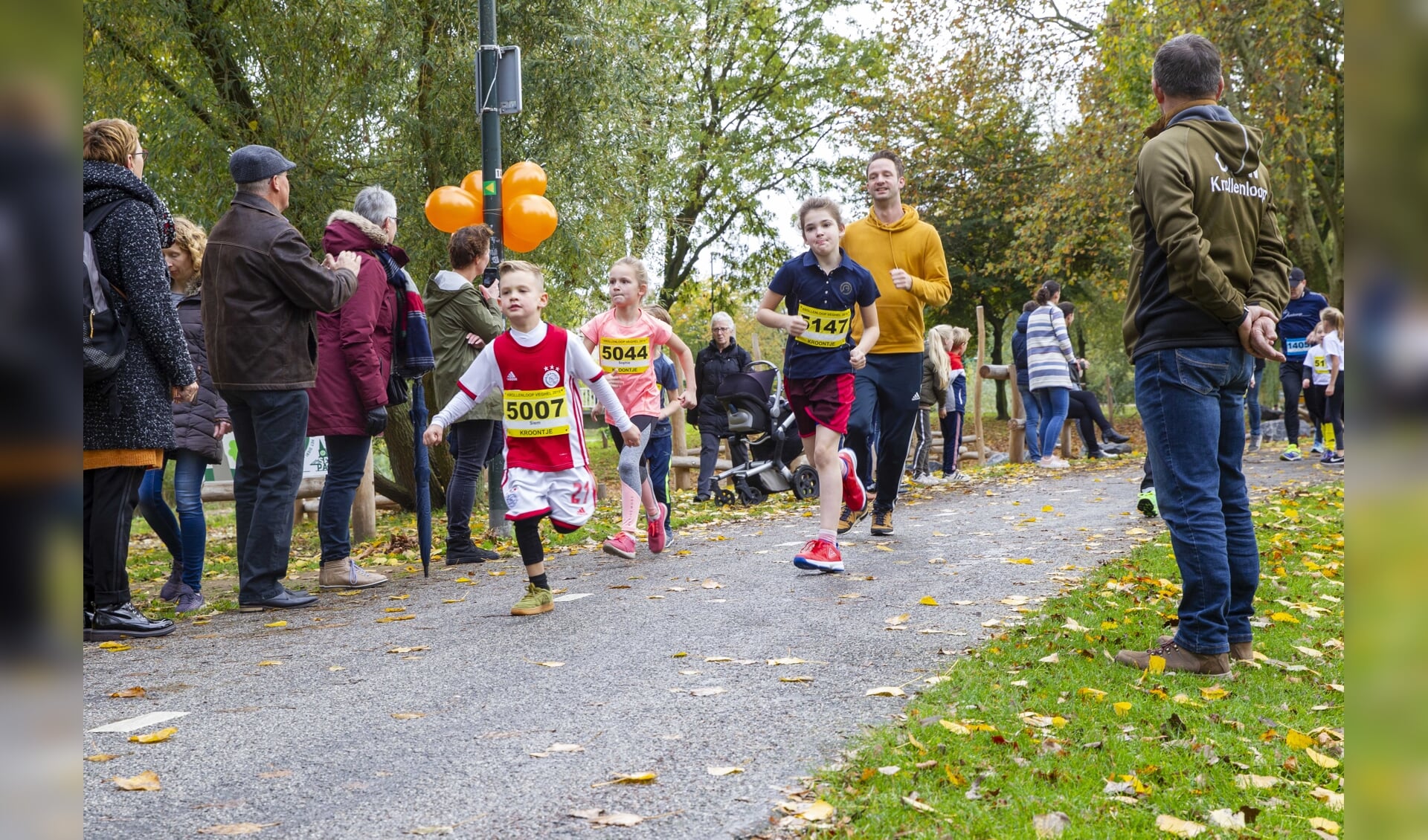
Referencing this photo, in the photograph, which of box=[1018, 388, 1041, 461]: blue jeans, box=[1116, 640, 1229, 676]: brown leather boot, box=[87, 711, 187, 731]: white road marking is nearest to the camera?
box=[87, 711, 187, 731]: white road marking

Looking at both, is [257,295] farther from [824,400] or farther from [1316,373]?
[1316,373]

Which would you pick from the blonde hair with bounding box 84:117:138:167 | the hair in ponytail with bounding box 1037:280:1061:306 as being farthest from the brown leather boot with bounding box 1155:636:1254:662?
the hair in ponytail with bounding box 1037:280:1061:306

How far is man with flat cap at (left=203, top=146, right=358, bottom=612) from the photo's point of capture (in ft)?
21.0

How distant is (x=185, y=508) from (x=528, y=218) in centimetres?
439

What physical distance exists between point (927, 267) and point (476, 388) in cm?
333

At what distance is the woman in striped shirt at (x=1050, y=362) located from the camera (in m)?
14.9

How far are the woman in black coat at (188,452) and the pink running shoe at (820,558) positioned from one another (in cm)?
356

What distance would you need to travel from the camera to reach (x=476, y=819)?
3049 millimetres

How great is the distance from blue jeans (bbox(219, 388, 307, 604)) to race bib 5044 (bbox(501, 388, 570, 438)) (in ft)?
4.20

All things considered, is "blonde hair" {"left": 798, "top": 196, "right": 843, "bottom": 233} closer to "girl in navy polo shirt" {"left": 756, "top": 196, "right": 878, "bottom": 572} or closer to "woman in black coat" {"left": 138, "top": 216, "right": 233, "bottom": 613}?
"girl in navy polo shirt" {"left": 756, "top": 196, "right": 878, "bottom": 572}

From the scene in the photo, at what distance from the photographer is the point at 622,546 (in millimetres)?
8016

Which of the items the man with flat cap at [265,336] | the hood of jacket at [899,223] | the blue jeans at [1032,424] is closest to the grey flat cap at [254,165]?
the man with flat cap at [265,336]

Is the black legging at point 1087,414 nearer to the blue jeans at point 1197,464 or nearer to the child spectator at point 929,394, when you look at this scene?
the child spectator at point 929,394
